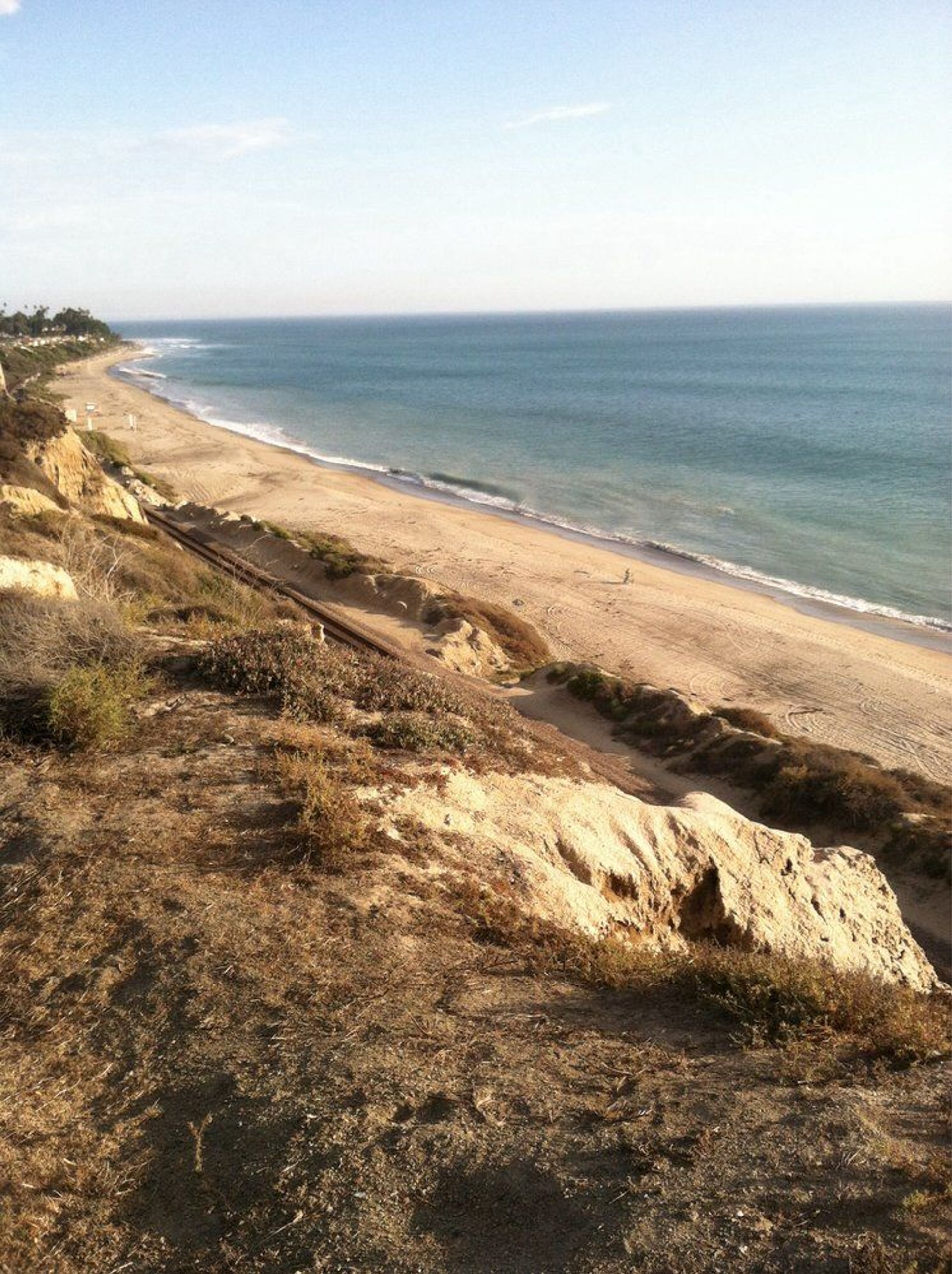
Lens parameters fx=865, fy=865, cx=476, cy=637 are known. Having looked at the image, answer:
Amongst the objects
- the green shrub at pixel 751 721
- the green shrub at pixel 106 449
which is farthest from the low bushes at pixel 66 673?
the green shrub at pixel 106 449

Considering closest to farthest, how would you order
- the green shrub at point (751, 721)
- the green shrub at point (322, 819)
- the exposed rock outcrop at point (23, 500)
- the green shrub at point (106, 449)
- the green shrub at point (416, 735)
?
1. the green shrub at point (322, 819)
2. the green shrub at point (416, 735)
3. the exposed rock outcrop at point (23, 500)
4. the green shrub at point (751, 721)
5. the green shrub at point (106, 449)

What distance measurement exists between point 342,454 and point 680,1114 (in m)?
60.5

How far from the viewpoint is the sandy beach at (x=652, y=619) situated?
2288cm

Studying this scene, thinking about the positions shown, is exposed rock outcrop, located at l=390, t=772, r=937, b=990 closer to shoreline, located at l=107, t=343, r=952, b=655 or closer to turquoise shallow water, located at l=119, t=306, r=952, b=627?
shoreline, located at l=107, t=343, r=952, b=655

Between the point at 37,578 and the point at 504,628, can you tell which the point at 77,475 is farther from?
the point at 37,578

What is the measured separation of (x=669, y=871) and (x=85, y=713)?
662cm

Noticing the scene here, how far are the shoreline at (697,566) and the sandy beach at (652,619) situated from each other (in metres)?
0.50

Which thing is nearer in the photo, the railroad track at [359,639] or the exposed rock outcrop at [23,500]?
the railroad track at [359,639]

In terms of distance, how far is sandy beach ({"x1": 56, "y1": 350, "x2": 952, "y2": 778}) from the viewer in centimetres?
2288

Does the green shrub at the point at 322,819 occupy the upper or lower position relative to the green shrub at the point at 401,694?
lower

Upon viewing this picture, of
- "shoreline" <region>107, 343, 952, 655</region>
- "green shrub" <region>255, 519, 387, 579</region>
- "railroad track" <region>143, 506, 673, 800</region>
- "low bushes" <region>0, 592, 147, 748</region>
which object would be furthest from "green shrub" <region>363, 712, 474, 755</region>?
"shoreline" <region>107, 343, 952, 655</region>

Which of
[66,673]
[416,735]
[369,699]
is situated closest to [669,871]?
[416,735]

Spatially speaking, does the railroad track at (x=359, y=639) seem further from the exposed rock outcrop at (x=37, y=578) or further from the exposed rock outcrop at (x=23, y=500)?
the exposed rock outcrop at (x=37, y=578)

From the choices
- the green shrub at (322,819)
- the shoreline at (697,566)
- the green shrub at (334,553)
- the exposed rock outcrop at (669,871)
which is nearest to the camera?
the green shrub at (322,819)
